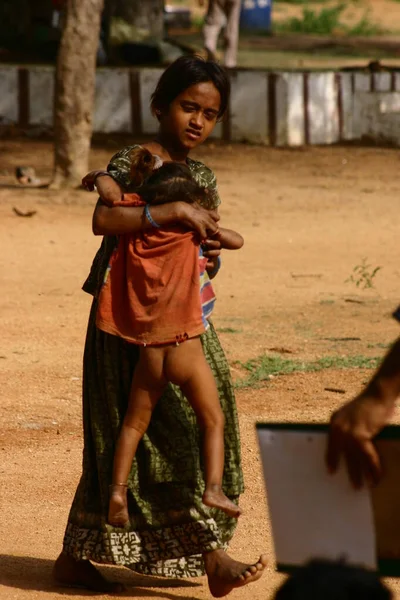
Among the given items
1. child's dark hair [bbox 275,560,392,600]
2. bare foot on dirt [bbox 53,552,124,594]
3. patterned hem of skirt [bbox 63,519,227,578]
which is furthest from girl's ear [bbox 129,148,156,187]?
child's dark hair [bbox 275,560,392,600]

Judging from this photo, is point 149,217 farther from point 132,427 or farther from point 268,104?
point 268,104

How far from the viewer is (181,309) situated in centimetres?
366

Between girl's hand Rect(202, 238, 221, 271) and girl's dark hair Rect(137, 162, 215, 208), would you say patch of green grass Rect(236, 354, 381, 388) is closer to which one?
girl's hand Rect(202, 238, 221, 271)

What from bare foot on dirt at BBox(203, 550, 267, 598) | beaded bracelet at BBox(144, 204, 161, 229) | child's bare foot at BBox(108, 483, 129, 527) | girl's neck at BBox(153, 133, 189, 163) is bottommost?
→ bare foot on dirt at BBox(203, 550, 267, 598)

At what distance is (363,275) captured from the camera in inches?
375

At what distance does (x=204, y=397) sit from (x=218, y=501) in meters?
0.30

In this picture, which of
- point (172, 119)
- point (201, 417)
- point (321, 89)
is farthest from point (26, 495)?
point (321, 89)

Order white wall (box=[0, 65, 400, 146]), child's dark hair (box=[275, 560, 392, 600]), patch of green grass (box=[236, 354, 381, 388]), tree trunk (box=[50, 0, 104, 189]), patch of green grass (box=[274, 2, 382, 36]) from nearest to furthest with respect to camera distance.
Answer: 1. child's dark hair (box=[275, 560, 392, 600])
2. patch of green grass (box=[236, 354, 381, 388])
3. tree trunk (box=[50, 0, 104, 189])
4. white wall (box=[0, 65, 400, 146])
5. patch of green grass (box=[274, 2, 382, 36])

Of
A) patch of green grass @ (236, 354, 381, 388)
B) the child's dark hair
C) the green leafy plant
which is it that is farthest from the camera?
the green leafy plant

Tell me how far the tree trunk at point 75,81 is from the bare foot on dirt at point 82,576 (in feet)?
30.2

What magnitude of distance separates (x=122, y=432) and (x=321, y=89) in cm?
1310

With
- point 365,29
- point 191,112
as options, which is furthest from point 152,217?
point 365,29

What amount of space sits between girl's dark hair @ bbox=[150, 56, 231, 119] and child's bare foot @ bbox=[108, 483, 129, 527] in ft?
3.66

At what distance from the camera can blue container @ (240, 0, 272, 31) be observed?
31.6 m
